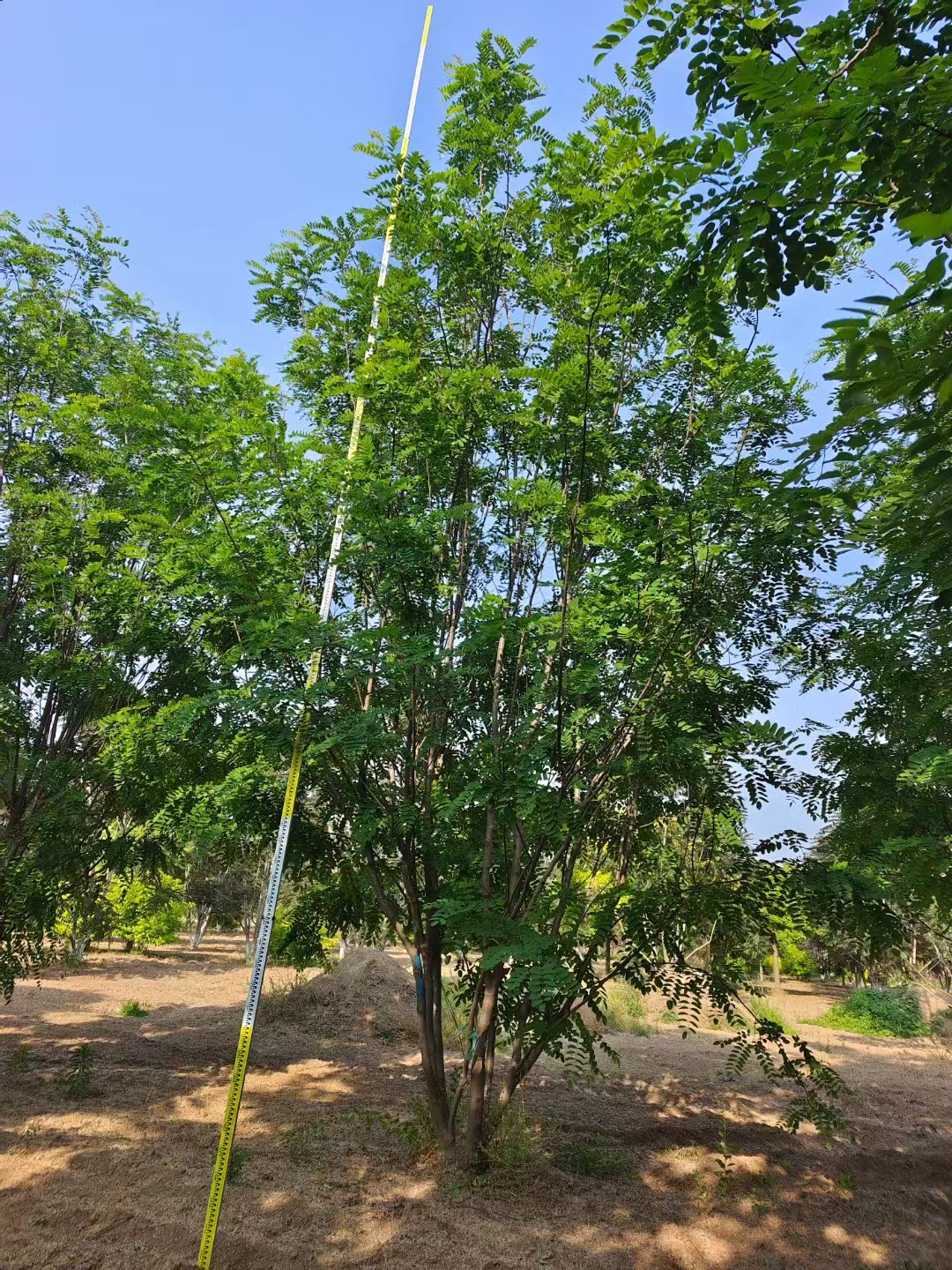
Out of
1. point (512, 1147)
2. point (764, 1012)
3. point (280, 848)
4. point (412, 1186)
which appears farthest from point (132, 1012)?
point (764, 1012)

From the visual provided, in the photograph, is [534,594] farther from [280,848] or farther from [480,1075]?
[480,1075]

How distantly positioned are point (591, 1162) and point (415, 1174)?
143 cm

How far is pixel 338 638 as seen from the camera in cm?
439

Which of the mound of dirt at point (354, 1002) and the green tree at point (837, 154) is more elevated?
the green tree at point (837, 154)

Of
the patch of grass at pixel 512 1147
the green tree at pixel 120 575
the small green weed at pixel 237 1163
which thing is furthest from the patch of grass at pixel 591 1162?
the green tree at pixel 120 575

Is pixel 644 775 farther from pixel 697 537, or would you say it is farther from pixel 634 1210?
pixel 634 1210

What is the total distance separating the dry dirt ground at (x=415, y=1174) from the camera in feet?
13.5

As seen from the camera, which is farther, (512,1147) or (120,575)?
(120,575)

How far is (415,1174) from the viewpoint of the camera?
5191 millimetres

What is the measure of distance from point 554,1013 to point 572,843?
1.16 meters

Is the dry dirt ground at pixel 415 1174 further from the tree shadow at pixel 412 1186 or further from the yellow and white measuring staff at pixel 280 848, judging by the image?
the yellow and white measuring staff at pixel 280 848

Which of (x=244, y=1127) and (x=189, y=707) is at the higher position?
(x=189, y=707)

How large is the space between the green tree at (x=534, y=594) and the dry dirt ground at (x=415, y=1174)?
74 cm

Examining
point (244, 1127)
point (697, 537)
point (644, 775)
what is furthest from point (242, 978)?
point (697, 537)
